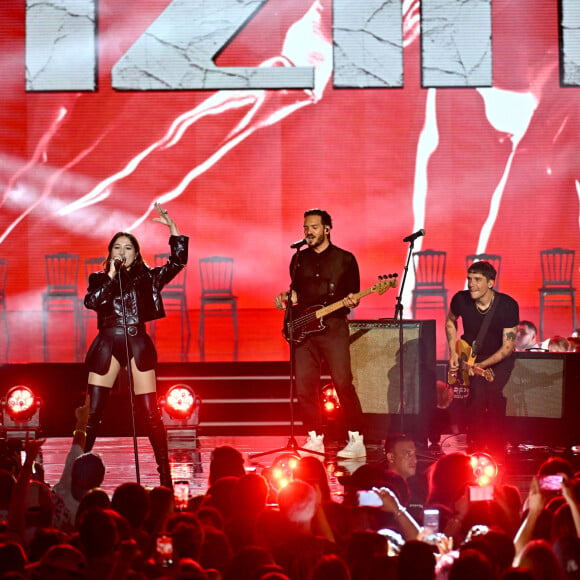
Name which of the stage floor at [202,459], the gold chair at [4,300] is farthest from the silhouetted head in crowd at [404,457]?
the gold chair at [4,300]

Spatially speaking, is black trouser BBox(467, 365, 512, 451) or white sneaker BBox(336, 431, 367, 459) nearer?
black trouser BBox(467, 365, 512, 451)

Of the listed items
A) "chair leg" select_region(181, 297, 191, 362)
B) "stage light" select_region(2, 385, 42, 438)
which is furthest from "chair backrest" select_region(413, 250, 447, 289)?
"stage light" select_region(2, 385, 42, 438)

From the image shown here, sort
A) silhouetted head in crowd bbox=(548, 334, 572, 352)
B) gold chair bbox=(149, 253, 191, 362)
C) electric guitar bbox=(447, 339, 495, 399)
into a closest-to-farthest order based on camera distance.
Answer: electric guitar bbox=(447, 339, 495, 399)
silhouetted head in crowd bbox=(548, 334, 572, 352)
gold chair bbox=(149, 253, 191, 362)

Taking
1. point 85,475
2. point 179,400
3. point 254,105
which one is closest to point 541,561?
point 85,475

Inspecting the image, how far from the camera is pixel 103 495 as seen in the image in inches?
135

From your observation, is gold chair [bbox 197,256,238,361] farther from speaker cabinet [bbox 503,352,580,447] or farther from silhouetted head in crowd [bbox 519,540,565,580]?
silhouetted head in crowd [bbox 519,540,565,580]

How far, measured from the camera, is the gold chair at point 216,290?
32.9ft

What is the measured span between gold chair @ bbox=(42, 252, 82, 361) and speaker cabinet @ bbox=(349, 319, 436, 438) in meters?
3.13

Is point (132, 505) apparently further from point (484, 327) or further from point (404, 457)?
point (484, 327)

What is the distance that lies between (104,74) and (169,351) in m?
3.60

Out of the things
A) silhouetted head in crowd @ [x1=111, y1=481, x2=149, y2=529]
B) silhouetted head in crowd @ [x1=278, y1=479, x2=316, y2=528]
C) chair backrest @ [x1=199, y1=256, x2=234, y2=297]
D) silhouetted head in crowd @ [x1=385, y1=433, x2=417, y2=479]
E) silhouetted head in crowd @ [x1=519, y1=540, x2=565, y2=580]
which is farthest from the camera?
chair backrest @ [x1=199, y1=256, x2=234, y2=297]

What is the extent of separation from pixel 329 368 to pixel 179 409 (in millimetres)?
1241

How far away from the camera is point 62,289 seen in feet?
33.5

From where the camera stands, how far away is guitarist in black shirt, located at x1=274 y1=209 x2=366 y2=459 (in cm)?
614
